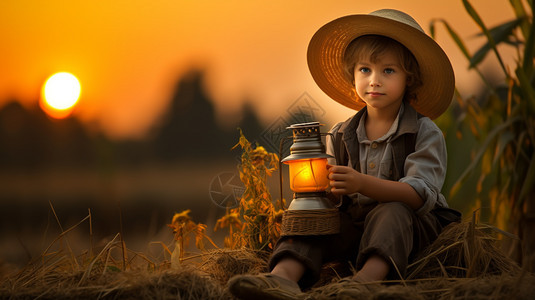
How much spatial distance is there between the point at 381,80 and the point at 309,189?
59 centimetres

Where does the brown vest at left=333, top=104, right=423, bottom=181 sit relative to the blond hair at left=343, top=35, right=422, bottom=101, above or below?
below

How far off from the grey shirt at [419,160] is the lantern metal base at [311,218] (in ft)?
0.80

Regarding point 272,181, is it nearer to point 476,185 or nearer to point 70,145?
point 476,185

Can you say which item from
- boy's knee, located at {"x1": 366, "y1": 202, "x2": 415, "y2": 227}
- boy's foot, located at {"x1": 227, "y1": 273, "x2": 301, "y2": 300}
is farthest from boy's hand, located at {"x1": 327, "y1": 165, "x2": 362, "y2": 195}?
boy's foot, located at {"x1": 227, "y1": 273, "x2": 301, "y2": 300}

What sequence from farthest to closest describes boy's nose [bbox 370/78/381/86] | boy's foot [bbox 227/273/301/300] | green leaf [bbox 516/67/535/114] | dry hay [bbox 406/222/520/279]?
1. green leaf [bbox 516/67/535/114]
2. boy's nose [bbox 370/78/381/86]
3. dry hay [bbox 406/222/520/279]
4. boy's foot [bbox 227/273/301/300]

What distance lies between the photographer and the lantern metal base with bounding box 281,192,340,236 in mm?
2352

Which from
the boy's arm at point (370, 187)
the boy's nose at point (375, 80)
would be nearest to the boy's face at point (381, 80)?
the boy's nose at point (375, 80)

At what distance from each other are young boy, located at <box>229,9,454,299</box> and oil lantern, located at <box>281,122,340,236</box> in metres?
0.06

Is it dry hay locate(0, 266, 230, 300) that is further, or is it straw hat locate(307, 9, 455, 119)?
straw hat locate(307, 9, 455, 119)

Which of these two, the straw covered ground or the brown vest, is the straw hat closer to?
the brown vest

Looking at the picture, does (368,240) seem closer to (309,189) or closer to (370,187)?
(370,187)

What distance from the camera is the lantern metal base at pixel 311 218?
92.6 inches

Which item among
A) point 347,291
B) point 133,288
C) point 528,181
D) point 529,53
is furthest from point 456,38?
point 133,288

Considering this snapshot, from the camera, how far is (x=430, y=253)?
2414mm
